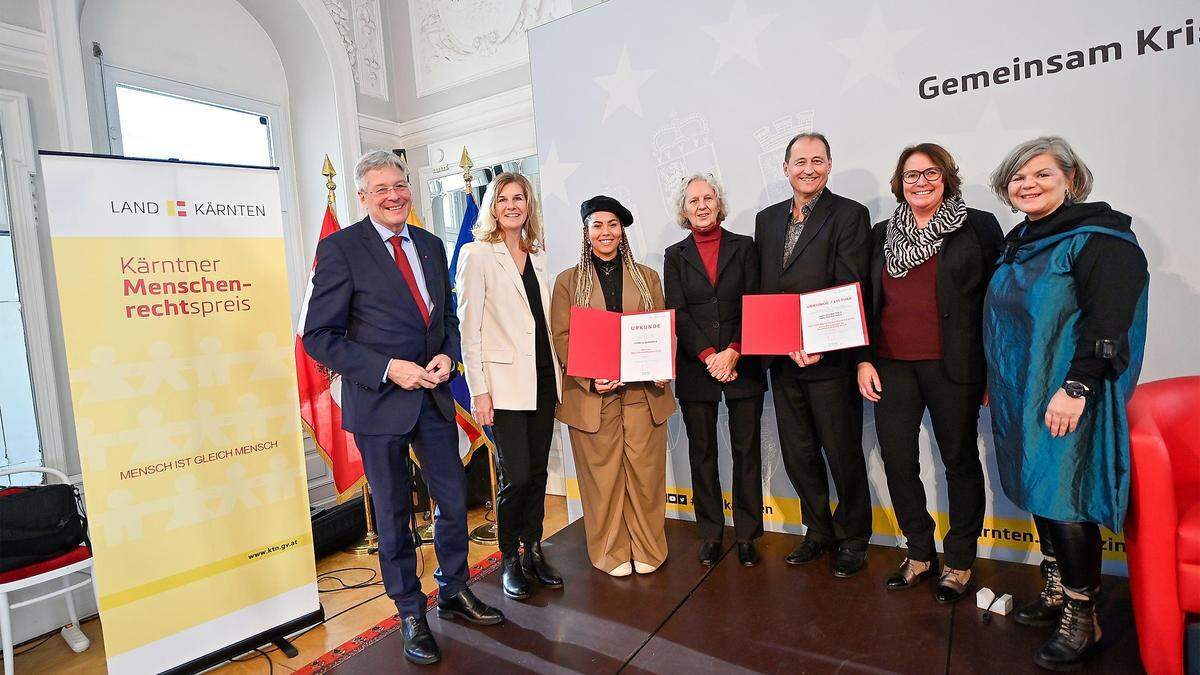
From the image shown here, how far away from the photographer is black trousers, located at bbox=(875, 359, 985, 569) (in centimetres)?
223

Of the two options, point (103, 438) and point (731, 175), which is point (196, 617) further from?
point (731, 175)

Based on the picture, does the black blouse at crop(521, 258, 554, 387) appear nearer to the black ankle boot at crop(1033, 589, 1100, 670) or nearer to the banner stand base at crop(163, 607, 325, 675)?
the banner stand base at crop(163, 607, 325, 675)

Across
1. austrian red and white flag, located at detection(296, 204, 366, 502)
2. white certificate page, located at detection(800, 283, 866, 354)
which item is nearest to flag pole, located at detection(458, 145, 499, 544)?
austrian red and white flag, located at detection(296, 204, 366, 502)

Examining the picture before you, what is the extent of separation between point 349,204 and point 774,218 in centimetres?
327

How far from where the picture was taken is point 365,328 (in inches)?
85.3

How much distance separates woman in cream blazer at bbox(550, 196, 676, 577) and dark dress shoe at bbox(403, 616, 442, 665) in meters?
0.81

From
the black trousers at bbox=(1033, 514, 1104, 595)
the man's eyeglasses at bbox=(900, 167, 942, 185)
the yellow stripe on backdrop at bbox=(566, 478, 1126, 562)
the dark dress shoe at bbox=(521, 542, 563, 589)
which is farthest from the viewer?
the dark dress shoe at bbox=(521, 542, 563, 589)

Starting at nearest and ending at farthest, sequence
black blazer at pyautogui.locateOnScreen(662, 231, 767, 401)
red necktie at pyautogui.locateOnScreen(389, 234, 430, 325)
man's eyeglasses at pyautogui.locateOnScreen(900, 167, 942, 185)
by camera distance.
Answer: man's eyeglasses at pyautogui.locateOnScreen(900, 167, 942, 185) → red necktie at pyautogui.locateOnScreen(389, 234, 430, 325) → black blazer at pyautogui.locateOnScreen(662, 231, 767, 401)

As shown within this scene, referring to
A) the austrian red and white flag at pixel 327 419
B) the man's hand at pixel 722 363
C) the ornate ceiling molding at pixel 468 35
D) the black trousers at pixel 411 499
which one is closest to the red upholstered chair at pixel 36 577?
the austrian red and white flag at pixel 327 419

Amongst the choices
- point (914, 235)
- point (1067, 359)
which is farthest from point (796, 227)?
point (1067, 359)

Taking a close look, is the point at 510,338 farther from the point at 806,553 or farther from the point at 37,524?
the point at 37,524

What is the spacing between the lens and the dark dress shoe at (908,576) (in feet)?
7.98

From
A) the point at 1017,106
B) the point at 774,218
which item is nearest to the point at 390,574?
the point at 774,218

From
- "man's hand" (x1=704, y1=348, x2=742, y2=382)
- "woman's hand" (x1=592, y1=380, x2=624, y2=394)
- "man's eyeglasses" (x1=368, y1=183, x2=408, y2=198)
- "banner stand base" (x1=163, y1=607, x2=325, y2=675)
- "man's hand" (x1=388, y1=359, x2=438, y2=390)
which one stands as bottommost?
"banner stand base" (x1=163, y1=607, x2=325, y2=675)
